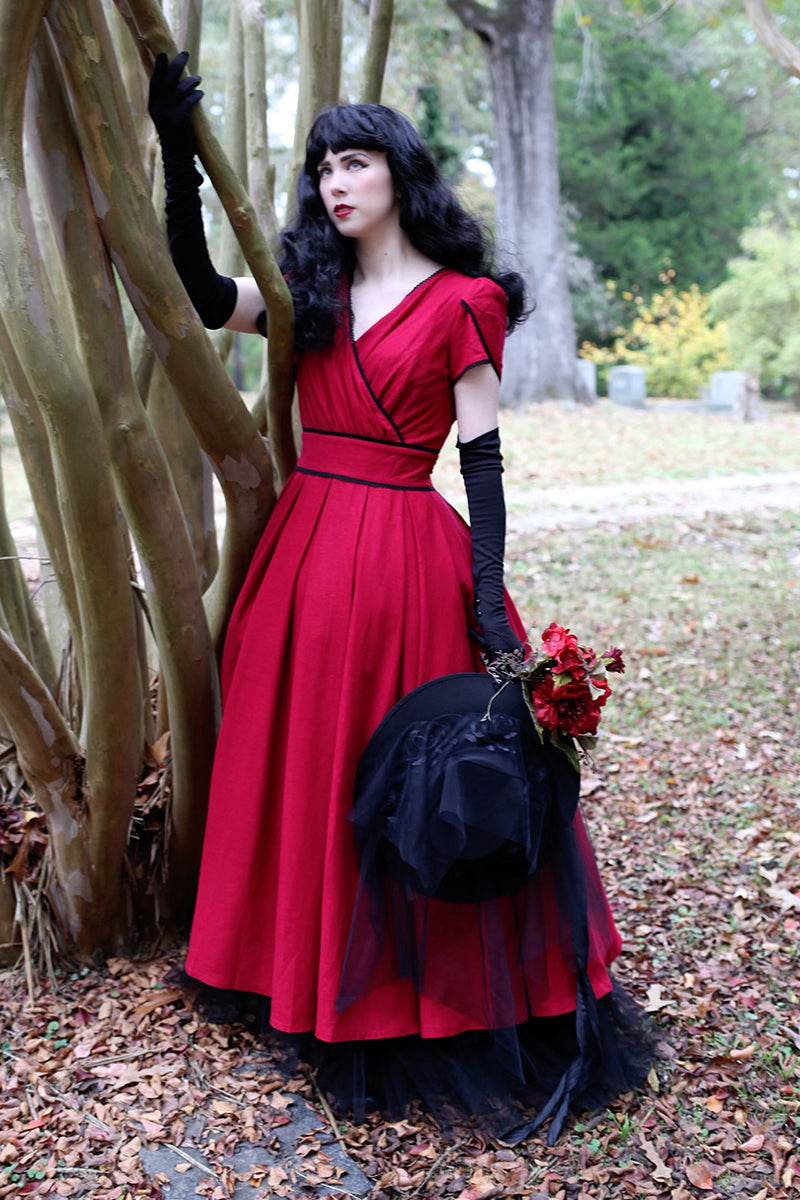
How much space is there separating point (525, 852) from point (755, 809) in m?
2.08

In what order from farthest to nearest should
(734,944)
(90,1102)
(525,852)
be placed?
(734,944) → (90,1102) → (525,852)

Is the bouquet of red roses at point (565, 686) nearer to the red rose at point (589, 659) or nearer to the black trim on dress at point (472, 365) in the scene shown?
the red rose at point (589, 659)

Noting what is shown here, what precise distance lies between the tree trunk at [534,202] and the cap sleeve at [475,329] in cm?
1306

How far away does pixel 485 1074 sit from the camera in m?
2.38

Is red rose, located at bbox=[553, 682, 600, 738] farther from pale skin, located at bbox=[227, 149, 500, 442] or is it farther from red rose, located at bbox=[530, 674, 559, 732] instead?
pale skin, located at bbox=[227, 149, 500, 442]

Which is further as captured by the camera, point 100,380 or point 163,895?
point 163,895

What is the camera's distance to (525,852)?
2211mm

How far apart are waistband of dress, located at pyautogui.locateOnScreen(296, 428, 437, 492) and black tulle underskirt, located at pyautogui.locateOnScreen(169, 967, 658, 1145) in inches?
48.3

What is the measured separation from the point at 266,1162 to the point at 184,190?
2044mm

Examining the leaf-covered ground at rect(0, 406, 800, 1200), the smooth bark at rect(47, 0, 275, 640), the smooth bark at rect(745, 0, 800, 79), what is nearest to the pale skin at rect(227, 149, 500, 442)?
the smooth bark at rect(47, 0, 275, 640)

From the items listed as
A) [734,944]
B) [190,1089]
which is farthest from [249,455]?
[734,944]

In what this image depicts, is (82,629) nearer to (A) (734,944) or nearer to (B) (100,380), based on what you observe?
(B) (100,380)

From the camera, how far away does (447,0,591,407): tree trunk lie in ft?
49.2

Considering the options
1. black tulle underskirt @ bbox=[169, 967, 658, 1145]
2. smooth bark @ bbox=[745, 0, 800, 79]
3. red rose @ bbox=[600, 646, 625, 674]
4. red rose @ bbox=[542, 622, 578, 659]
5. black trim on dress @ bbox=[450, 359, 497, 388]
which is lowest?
black tulle underskirt @ bbox=[169, 967, 658, 1145]
